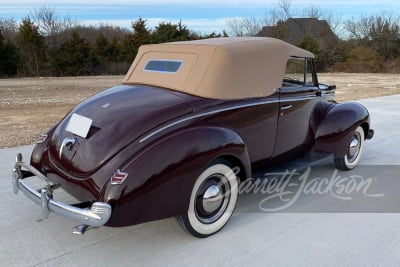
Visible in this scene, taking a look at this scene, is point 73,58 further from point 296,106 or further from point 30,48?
point 296,106

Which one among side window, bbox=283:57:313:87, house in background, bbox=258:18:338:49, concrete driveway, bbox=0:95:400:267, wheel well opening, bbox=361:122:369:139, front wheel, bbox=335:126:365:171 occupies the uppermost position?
house in background, bbox=258:18:338:49

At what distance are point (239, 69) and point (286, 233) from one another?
1561mm

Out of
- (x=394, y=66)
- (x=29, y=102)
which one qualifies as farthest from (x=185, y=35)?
(x=29, y=102)

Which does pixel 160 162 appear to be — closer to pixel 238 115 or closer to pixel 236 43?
pixel 238 115

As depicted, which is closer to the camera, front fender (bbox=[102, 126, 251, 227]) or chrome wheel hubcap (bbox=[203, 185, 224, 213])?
front fender (bbox=[102, 126, 251, 227])

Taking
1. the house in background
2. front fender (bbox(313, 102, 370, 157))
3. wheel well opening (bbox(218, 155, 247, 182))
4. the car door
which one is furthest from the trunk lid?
the house in background

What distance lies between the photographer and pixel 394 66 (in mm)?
30984

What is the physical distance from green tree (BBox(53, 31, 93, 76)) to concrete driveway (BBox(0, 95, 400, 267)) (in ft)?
87.0

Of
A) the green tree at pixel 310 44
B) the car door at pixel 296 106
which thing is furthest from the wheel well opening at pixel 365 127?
the green tree at pixel 310 44

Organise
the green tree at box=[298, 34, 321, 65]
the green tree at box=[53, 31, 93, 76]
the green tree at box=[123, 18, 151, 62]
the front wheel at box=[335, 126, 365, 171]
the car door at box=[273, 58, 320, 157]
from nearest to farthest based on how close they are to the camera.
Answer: the car door at box=[273, 58, 320, 157] → the front wheel at box=[335, 126, 365, 171] → the green tree at box=[53, 31, 93, 76] → the green tree at box=[123, 18, 151, 62] → the green tree at box=[298, 34, 321, 65]

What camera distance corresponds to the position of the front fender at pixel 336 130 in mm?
4488

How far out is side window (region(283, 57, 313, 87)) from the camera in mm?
4289

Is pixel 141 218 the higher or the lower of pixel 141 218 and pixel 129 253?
the higher

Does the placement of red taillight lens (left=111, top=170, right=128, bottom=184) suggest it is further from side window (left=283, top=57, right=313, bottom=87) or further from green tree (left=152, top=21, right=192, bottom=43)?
green tree (left=152, top=21, right=192, bottom=43)
